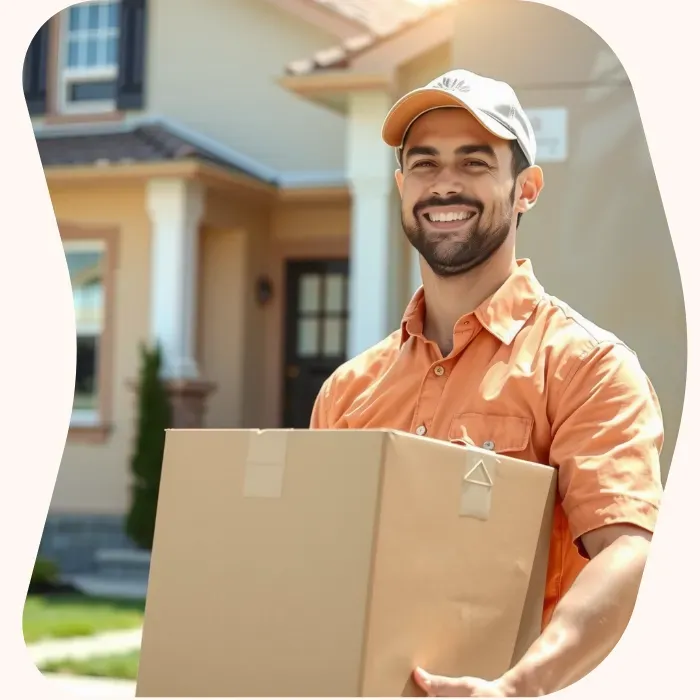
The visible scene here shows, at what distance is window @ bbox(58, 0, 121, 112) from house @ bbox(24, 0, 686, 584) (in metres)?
0.02

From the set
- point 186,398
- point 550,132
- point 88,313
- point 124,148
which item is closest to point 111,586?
point 186,398

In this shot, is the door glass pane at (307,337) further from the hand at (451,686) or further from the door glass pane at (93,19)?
the hand at (451,686)

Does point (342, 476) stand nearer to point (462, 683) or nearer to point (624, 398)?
point (462, 683)

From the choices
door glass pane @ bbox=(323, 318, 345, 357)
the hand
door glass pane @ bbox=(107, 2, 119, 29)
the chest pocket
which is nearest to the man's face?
the chest pocket

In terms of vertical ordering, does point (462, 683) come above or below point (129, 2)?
below

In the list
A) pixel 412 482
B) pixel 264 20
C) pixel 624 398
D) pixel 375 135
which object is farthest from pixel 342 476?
pixel 264 20

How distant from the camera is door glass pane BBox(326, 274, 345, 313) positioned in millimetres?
10898

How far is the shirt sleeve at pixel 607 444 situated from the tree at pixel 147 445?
7787 millimetres

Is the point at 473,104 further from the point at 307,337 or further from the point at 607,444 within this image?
the point at 307,337

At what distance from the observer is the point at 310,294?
10961 mm

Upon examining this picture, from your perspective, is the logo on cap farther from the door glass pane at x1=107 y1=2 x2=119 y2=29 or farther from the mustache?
the door glass pane at x1=107 y1=2 x2=119 y2=29

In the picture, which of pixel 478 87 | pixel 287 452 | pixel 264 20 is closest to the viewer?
pixel 287 452

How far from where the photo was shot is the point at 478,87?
2100mm

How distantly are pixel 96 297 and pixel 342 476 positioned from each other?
9.32 metres
